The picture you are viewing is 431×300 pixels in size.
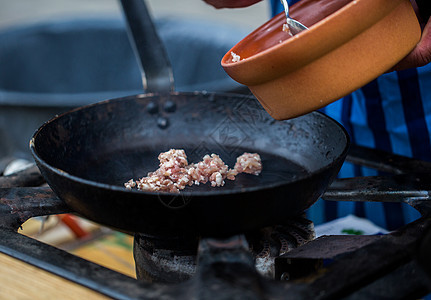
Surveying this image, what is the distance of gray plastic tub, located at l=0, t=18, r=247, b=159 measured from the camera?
268cm

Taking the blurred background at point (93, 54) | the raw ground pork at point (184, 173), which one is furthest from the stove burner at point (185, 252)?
the blurred background at point (93, 54)

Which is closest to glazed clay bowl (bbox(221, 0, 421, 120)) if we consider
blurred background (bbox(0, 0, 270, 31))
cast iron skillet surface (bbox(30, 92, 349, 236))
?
cast iron skillet surface (bbox(30, 92, 349, 236))

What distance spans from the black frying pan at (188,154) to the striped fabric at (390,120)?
394mm

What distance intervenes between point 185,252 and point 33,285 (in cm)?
29

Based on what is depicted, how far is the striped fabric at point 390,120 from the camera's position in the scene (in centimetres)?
133

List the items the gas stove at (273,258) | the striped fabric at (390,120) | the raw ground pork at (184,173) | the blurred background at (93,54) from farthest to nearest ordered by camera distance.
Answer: the blurred background at (93,54) < the striped fabric at (390,120) < the raw ground pork at (184,173) < the gas stove at (273,258)

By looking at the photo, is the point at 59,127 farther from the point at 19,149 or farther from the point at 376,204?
the point at 19,149

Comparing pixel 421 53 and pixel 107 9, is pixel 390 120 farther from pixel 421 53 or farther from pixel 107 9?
pixel 107 9

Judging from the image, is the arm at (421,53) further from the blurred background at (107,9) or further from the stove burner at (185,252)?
the blurred background at (107,9)

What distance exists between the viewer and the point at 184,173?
3.26 feet

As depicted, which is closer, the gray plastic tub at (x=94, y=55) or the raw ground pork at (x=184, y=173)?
the raw ground pork at (x=184, y=173)

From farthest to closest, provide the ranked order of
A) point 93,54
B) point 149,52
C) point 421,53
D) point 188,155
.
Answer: point 93,54 → point 149,52 → point 188,155 → point 421,53

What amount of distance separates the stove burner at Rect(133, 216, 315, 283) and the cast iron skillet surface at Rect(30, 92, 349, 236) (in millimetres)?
118

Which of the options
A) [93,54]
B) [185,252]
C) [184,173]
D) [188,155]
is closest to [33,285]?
[185,252]
